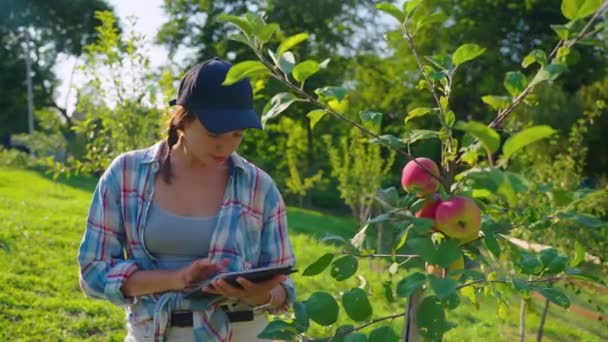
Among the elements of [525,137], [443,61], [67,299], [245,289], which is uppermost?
[443,61]

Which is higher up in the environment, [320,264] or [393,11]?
[393,11]

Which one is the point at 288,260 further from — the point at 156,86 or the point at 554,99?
the point at 554,99

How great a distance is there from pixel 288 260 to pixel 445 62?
2.63 ft

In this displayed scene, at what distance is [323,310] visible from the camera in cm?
144

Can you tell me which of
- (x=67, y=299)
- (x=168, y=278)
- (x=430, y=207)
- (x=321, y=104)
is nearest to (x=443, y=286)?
(x=430, y=207)

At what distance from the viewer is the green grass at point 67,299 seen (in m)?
4.93

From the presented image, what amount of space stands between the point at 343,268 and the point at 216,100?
608 mm

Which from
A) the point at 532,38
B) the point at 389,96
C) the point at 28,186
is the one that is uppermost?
the point at 532,38

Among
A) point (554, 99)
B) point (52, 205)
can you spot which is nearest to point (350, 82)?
point (554, 99)

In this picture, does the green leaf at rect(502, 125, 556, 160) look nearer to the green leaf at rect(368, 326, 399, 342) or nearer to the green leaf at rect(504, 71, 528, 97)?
the green leaf at rect(504, 71, 528, 97)

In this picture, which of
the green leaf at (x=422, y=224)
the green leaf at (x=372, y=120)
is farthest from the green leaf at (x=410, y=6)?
the green leaf at (x=422, y=224)

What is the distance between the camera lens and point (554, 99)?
16.2 metres

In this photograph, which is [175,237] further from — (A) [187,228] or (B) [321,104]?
(B) [321,104]

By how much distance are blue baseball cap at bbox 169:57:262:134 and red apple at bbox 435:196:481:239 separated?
698mm
